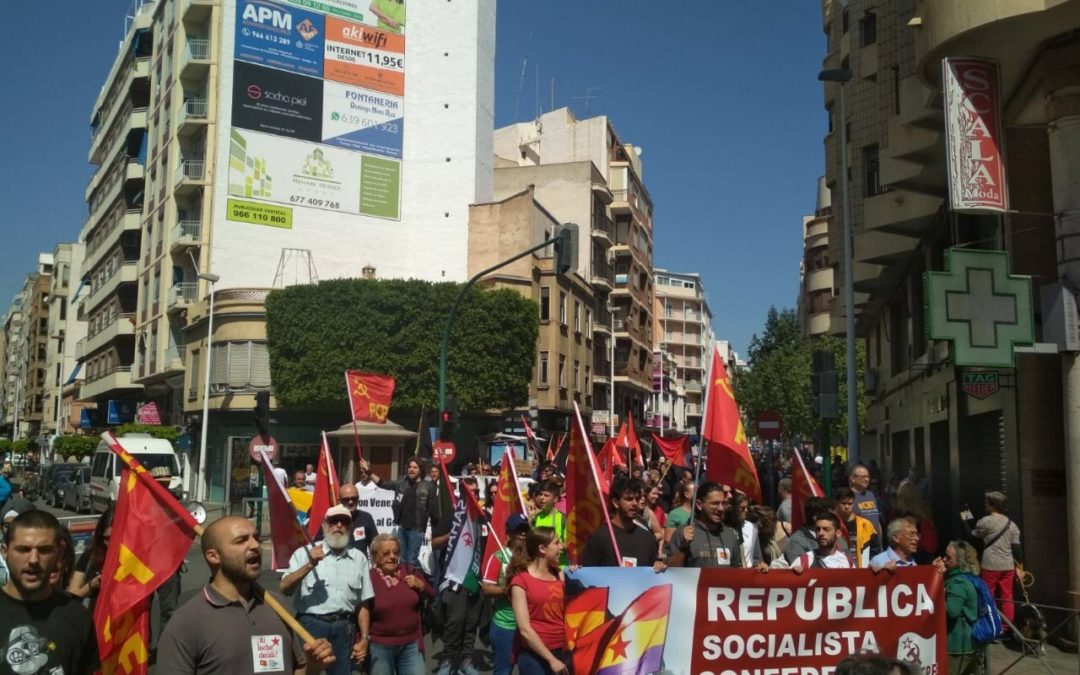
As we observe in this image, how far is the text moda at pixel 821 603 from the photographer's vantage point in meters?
6.18

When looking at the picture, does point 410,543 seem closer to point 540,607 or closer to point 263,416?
point 540,607

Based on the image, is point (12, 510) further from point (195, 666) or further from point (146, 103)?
point (146, 103)

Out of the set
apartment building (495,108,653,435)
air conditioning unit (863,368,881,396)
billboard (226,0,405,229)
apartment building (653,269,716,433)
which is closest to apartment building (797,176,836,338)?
apartment building (495,108,653,435)

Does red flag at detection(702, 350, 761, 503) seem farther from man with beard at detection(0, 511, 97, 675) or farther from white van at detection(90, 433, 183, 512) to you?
white van at detection(90, 433, 183, 512)

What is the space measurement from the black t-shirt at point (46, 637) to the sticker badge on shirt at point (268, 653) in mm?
650

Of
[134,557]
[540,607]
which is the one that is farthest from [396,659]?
[134,557]

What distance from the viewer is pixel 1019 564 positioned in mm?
10555

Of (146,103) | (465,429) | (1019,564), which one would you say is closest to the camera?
(1019,564)

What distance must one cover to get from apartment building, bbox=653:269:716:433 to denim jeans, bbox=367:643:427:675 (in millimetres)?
107751

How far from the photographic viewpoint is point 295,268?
42.7 meters

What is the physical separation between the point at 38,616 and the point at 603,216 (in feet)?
176

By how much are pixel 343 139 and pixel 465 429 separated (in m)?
14.5

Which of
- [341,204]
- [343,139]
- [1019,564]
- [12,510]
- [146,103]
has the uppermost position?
[146,103]

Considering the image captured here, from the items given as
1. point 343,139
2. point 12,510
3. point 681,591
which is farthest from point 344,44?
point 681,591
